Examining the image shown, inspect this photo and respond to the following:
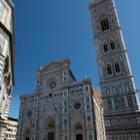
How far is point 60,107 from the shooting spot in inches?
1215

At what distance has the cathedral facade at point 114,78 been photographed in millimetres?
25641

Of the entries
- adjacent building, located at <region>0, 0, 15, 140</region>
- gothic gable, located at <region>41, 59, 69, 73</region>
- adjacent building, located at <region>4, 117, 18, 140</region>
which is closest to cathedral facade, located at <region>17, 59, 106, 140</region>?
gothic gable, located at <region>41, 59, 69, 73</region>

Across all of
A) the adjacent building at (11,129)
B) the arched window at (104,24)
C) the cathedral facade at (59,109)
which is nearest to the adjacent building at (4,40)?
the cathedral facade at (59,109)

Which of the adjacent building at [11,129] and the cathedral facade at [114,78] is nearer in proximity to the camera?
the cathedral facade at [114,78]

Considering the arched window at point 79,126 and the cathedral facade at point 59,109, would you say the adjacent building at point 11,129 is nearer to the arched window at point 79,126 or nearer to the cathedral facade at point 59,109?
the cathedral facade at point 59,109

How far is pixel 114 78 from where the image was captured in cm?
3105

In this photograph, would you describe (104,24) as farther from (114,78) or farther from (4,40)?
(4,40)

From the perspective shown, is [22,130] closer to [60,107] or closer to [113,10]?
[60,107]

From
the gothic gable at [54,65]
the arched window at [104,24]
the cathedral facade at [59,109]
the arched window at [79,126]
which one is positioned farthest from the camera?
the arched window at [104,24]

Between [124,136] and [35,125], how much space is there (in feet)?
59.1

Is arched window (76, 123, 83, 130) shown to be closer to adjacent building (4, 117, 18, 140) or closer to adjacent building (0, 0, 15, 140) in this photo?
adjacent building (0, 0, 15, 140)

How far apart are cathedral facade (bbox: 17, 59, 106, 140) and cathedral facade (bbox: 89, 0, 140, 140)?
3.23m

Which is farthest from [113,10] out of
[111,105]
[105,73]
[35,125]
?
[35,125]

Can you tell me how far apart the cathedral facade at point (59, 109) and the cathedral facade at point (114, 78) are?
3.23 metres
